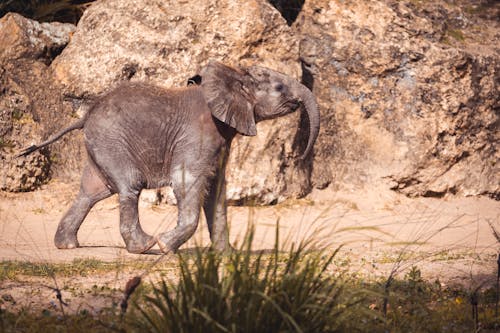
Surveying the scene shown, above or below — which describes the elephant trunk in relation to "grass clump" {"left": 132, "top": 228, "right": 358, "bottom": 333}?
above

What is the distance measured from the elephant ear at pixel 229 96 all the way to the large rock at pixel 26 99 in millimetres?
4531

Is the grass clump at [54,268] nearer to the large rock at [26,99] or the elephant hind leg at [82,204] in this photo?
the elephant hind leg at [82,204]

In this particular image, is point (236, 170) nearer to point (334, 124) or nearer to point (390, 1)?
point (334, 124)

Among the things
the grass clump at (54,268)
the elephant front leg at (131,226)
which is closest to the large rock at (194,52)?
the elephant front leg at (131,226)

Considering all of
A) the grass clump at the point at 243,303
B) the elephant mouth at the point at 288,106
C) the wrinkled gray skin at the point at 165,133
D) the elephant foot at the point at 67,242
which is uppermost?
the elephant mouth at the point at 288,106

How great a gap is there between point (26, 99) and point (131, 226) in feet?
15.8

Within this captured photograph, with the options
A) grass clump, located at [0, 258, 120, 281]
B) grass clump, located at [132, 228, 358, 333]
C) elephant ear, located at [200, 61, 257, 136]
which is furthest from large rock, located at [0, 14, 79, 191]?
grass clump, located at [132, 228, 358, 333]

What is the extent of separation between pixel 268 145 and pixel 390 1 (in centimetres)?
372

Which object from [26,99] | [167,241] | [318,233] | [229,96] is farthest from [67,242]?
[26,99]

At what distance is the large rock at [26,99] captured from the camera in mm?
12148

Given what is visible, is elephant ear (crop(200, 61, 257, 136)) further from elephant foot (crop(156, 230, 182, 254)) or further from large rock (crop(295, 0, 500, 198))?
large rock (crop(295, 0, 500, 198))

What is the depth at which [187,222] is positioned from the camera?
27.1 ft

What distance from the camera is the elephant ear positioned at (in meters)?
8.55

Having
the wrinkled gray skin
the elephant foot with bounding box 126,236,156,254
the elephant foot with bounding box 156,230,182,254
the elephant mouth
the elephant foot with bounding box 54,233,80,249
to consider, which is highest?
the elephant mouth
